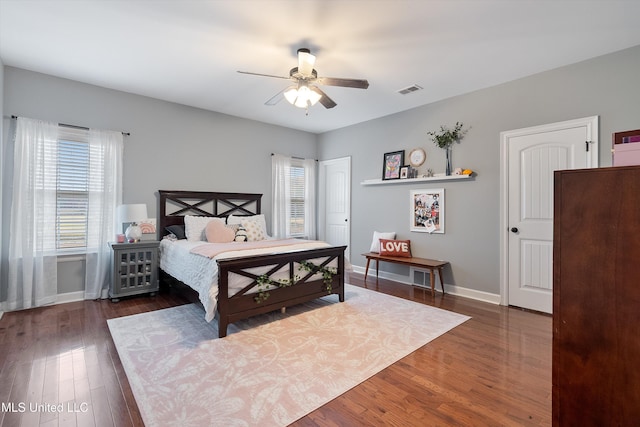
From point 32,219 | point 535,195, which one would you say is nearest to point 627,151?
point 535,195

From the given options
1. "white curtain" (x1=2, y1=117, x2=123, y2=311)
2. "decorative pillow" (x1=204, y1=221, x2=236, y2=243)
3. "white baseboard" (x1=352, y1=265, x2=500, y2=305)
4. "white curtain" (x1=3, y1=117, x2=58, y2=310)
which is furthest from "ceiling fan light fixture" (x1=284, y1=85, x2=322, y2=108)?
"white baseboard" (x1=352, y1=265, x2=500, y2=305)

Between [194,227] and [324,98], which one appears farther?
[194,227]

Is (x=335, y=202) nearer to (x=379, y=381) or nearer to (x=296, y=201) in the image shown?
(x=296, y=201)

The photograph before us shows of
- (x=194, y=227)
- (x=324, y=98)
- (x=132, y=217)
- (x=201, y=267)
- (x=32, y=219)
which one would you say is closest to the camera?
(x=201, y=267)

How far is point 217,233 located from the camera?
4.16 m

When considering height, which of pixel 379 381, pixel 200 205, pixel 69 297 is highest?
pixel 200 205

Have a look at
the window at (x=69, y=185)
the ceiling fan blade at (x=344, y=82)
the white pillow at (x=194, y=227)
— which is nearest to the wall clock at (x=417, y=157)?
the ceiling fan blade at (x=344, y=82)

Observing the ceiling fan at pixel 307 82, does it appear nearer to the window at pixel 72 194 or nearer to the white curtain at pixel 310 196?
the window at pixel 72 194

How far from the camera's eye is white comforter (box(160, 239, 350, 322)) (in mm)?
2756

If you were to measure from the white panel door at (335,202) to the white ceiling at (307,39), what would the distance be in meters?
2.17

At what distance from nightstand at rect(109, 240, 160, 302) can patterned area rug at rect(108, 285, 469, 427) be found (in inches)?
29.1

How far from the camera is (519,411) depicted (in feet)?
5.87

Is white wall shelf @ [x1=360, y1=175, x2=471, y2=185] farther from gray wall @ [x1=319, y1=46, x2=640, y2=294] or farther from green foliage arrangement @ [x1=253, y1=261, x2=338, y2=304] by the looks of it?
green foliage arrangement @ [x1=253, y1=261, x2=338, y2=304]

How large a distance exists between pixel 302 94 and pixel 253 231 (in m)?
2.32
